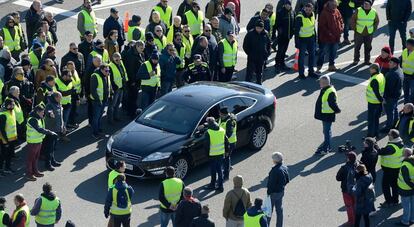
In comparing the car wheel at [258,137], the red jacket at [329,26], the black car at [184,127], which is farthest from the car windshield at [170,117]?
the red jacket at [329,26]

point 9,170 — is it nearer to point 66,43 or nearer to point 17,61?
point 17,61

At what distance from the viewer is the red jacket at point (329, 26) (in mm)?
28578

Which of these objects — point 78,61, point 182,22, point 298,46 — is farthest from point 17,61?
point 298,46

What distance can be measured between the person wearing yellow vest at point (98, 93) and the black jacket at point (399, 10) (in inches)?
347

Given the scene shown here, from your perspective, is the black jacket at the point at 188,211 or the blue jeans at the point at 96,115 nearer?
the black jacket at the point at 188,211

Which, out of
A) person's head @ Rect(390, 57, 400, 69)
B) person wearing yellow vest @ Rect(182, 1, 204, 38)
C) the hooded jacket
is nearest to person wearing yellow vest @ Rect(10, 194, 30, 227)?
the hooded jacket

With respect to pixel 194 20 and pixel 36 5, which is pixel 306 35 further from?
pixel 36 5

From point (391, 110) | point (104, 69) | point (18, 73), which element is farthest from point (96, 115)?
point (391, 110)

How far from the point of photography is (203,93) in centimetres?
2384

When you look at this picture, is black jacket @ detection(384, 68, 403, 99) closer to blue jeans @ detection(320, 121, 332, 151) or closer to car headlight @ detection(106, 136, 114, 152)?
blue jeans @ detection(320, 121, 332, 151)

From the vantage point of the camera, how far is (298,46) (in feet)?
94.0

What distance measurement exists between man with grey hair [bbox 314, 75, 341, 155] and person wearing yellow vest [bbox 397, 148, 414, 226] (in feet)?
11.6

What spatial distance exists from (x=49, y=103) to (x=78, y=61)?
2435mm

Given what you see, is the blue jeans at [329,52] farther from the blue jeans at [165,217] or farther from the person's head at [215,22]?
the blue jeans at [165,217]
